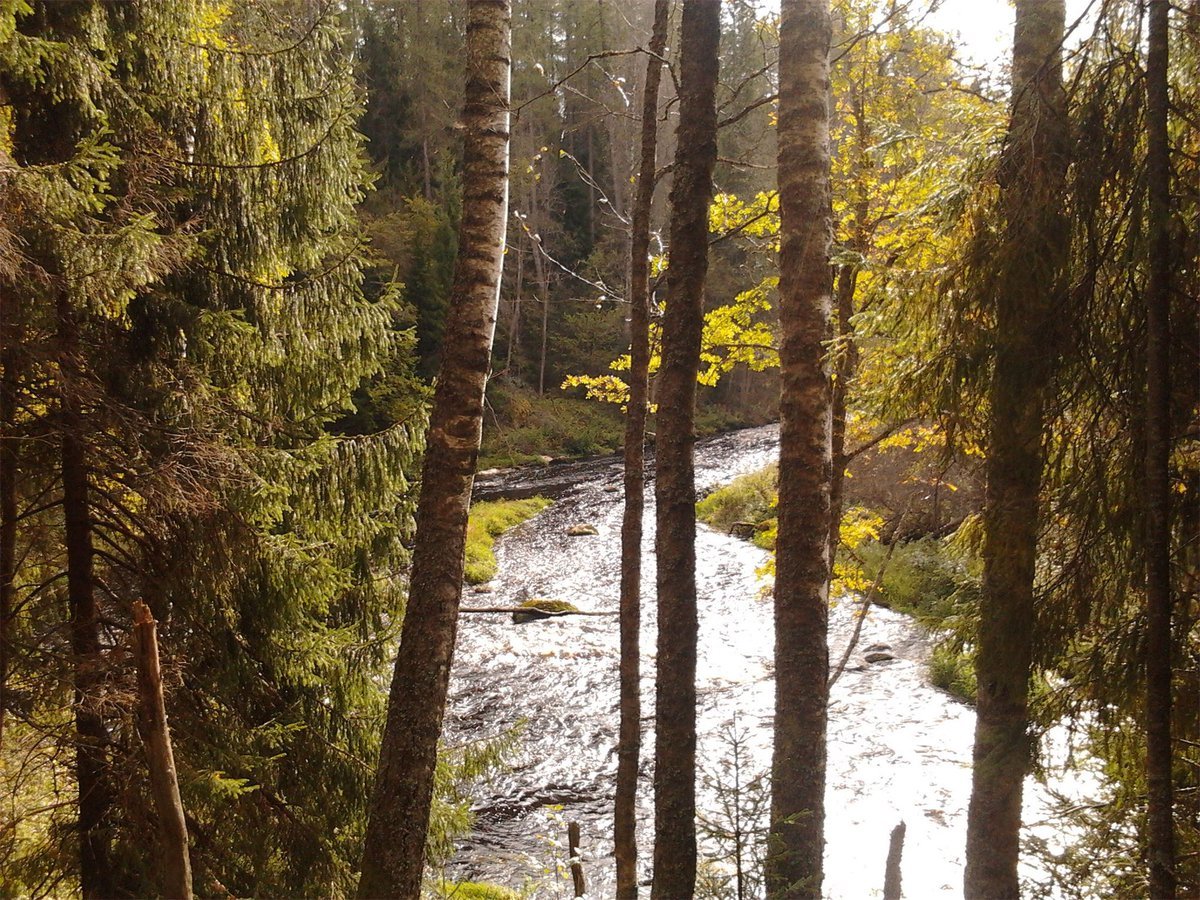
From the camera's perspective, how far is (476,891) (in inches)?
266

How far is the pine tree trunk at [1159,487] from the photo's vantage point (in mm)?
2314

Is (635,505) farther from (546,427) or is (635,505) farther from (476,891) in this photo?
(546,427)

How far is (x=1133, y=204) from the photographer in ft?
9.11

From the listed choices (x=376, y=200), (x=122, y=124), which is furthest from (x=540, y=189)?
(x=122, y=124)

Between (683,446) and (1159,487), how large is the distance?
2250 mm

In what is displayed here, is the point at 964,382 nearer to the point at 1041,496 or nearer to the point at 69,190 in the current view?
the point at 1041,496

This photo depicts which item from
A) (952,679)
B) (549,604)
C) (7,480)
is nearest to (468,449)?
(7,480)

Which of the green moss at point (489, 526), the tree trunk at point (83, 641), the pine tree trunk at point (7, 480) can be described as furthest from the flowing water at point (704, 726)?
the pine tree trunk at point (7, 480)

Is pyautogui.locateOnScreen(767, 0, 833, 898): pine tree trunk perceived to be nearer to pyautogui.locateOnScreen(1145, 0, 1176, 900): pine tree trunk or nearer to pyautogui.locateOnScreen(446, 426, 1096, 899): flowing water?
pyautogui.locateOnScreen(446, 426, 1096, 899): flowing water

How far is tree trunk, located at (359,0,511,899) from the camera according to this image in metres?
3.68

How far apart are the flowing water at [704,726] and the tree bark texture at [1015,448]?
119 cm

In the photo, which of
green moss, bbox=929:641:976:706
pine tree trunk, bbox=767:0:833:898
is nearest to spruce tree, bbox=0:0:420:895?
pine tree trunk, bbox=767:0:833:898

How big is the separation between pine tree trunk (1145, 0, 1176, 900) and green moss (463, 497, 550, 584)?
41.0 feet

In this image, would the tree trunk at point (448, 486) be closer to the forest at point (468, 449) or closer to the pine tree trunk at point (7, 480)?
the forest at point (468, 449)
